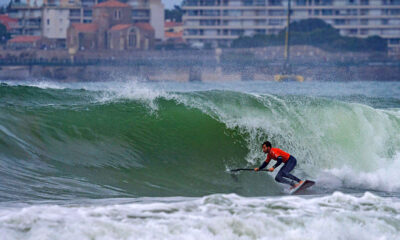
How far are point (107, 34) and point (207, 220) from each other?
99412 millimetres

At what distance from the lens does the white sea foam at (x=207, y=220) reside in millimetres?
7258

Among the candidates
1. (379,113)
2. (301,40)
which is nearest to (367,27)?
(301,40)

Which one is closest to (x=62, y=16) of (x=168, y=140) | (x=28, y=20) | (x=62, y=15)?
(x=62, y=15)

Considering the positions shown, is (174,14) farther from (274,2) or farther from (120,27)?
(120,27)

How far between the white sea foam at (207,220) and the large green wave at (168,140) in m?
1.57

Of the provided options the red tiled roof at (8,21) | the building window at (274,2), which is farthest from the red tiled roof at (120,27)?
the building window at (274,2)

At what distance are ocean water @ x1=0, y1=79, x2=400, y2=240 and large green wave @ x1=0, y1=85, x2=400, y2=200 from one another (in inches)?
1.2

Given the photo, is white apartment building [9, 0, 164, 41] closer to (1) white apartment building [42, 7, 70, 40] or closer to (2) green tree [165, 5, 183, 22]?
(1) white apartment building [42, 7, 70, 40]

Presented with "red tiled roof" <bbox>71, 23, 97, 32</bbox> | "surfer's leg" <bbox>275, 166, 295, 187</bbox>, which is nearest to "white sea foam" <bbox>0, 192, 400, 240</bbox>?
"surfer's leg" <bbox>275, 166, 295, 187</bbox>

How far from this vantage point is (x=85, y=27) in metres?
105

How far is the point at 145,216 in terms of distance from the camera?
310 inches

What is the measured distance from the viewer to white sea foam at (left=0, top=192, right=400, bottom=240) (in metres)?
7.26

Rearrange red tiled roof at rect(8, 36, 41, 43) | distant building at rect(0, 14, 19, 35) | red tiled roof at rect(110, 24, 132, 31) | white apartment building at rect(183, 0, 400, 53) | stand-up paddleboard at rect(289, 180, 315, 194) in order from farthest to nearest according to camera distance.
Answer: distant building at rect(0, 14, 19, 35), white apartment building at rect(183, 0, 400, 53), red tiled roof at rect(8, 36, 41, 43), red tiled roof at rect(110, 24, 132, 31), stand-up paddleboard at rect(289, 180, 315, 194)

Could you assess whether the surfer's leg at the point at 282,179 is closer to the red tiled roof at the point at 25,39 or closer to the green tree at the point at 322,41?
the green tree at the point at 322,41
